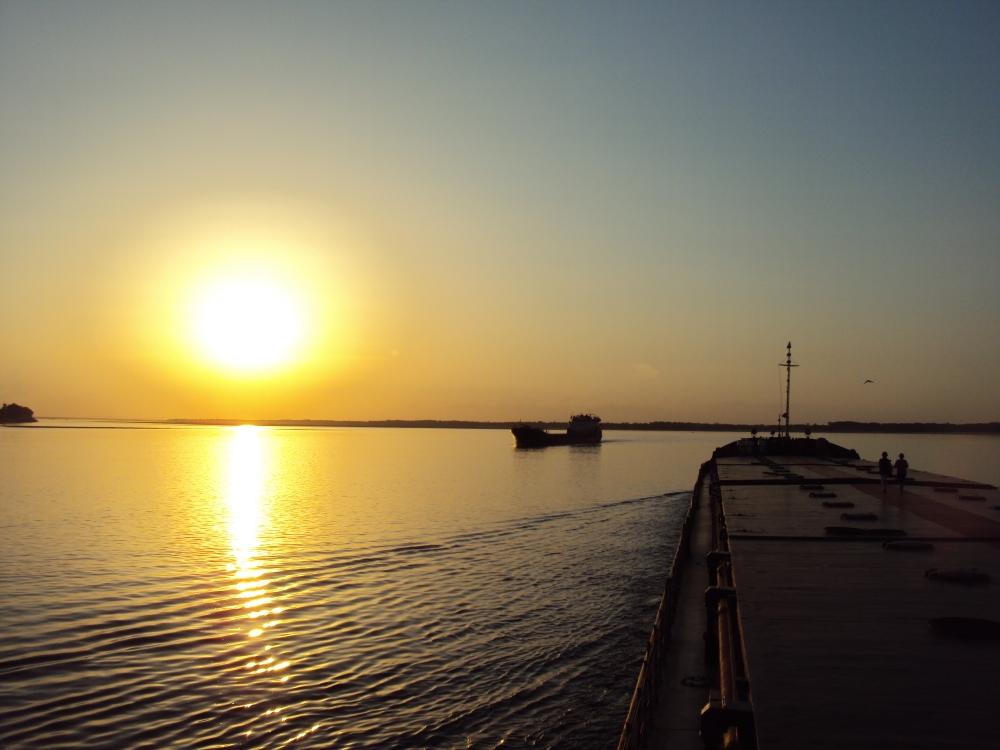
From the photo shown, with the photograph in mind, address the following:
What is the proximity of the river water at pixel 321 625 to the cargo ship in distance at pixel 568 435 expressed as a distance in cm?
11403

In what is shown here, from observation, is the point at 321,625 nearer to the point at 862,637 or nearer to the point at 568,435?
the point at 862,637

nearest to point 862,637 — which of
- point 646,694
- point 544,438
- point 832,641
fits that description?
point 832,641

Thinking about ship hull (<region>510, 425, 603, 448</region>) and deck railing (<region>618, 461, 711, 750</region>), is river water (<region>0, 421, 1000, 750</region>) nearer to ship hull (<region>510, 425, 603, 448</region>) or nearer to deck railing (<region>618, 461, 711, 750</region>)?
deck railing (<region>618, 461, 711, 750</region>)

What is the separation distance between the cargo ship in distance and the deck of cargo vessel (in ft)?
445

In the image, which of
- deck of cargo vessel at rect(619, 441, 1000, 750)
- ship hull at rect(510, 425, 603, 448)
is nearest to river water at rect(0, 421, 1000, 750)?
deck of cargo vessel at rect(619, 441, 1000, 750)

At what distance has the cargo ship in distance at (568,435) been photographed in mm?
163250

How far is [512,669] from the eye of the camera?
18.2 m

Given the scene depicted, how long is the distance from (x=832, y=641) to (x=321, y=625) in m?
14.3

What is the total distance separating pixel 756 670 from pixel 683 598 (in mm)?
12688

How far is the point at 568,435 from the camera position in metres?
170

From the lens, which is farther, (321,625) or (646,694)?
(321,625)

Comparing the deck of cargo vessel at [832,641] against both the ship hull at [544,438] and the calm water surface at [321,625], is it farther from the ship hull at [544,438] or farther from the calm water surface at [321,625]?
the ship hull at [544,438]

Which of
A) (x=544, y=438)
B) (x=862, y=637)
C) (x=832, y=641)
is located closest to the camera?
(x=832, y=641)

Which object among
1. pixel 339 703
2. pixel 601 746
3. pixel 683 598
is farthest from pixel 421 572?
pixel 601 746
